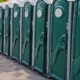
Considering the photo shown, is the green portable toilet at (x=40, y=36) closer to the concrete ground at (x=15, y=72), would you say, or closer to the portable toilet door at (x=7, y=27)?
the concrete ground at (x=15, y=72)

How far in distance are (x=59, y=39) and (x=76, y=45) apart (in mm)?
680

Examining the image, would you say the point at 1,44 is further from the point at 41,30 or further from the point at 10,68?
the point at 41,30

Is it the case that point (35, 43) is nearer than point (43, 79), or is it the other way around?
point (43, 79)

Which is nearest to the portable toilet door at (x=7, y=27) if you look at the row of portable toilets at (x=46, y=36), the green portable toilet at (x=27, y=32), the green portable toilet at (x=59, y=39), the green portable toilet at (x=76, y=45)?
the row of portable toilets at (x=46, y=36)

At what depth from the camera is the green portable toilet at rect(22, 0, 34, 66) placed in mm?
7012

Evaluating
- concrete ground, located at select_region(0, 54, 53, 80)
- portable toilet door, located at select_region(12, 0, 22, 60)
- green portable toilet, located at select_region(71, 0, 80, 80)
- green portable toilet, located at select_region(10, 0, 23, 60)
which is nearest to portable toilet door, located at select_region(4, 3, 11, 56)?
green portable toilet, located at select_region(10, 0, 23, 60)

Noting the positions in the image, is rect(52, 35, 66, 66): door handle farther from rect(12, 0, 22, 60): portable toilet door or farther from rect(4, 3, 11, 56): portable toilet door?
rect(4, 3, 11, 56): portable toilet door

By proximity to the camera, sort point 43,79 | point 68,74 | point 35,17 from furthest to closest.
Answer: point 35,17
point 43,79
point 68,74

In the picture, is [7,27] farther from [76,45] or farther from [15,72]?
[76,45]

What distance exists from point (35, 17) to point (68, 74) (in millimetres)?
2219

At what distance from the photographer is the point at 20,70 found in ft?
23.1

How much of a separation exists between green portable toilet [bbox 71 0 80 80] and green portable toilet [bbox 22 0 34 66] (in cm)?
228

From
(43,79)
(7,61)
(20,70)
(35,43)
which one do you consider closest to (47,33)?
(35,43)

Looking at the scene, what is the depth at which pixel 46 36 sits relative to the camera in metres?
6.16
